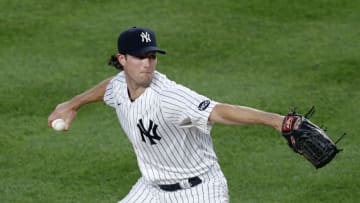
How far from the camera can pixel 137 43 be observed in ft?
26.7

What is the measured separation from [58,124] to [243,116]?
1.95 meters

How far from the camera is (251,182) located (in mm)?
10719

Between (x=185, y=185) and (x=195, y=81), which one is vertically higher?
(x=185, y=185)

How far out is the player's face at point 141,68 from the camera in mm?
8086

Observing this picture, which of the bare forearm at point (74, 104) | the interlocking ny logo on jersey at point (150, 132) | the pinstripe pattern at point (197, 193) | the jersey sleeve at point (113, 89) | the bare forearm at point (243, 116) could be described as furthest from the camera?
the bare forearm at point (74, 104)

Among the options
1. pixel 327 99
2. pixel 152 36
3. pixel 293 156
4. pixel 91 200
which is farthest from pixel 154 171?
pixel 327 99

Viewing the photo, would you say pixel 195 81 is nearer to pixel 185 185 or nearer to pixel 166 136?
pixel 185 185

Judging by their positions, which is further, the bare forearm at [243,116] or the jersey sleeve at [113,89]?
the jersey sleeve at [113,89]

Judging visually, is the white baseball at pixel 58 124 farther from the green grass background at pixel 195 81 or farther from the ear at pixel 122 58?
the green grass background at pixel 195 81

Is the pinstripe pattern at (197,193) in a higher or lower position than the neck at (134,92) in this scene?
lower

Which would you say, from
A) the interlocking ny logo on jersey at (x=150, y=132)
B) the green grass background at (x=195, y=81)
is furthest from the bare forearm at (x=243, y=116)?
the green grass background at (x=195, y=81)

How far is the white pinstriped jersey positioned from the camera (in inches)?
310

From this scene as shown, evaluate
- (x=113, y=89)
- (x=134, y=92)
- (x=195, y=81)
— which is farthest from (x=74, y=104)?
(x=195, y=81)

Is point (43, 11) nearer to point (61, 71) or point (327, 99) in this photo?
point (61, 71)
